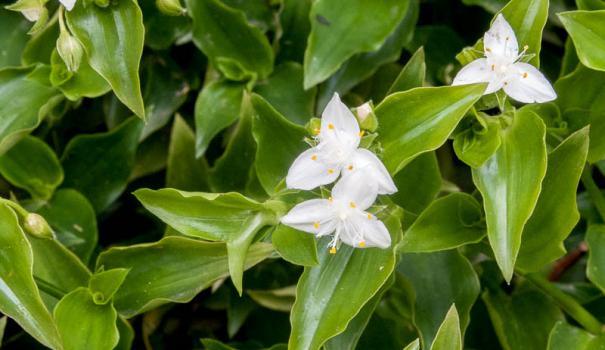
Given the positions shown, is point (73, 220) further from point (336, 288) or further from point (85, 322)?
point (336, 288)

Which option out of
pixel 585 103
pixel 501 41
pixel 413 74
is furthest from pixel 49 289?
pixel 585 103

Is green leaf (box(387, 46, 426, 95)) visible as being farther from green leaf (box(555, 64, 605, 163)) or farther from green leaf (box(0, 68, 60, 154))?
green leaf (box(0, 68, 60, 154))

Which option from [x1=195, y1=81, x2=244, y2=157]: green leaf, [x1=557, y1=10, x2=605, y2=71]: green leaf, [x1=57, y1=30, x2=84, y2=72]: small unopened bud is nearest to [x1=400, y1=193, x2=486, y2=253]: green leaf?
[x1=557, y1=10, x2=605, y2=71]: green leaf

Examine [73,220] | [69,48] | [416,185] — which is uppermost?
[69,48]

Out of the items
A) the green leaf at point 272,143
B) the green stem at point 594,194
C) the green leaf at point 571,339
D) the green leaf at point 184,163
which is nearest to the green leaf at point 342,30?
the green leaf at point 272,143

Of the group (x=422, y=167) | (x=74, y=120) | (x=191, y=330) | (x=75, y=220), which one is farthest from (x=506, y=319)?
(x=74, y=120)

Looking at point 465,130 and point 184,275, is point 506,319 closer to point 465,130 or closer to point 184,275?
point 465,130

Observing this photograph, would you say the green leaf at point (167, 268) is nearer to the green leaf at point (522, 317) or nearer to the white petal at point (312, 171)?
the white petal at point (312, 171)
